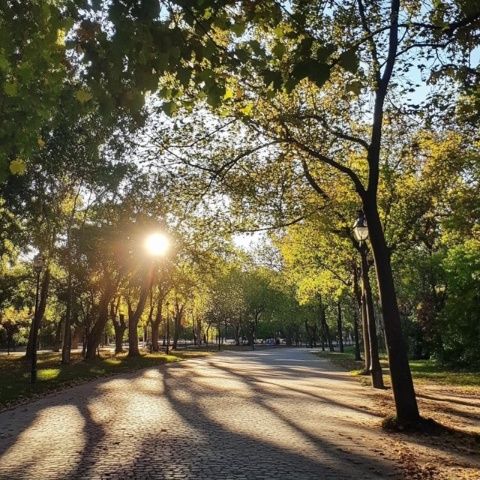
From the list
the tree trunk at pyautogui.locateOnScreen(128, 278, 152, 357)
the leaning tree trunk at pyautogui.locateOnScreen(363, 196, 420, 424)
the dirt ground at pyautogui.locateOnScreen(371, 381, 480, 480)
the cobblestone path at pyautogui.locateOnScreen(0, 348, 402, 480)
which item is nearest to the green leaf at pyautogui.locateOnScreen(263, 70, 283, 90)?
the cobblestone path at pyautogui.locateOnScreen(0, 348, 402, 480)

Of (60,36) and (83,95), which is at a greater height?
(60,36)

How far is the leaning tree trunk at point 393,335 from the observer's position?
10.7 metres

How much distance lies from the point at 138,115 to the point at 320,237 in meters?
18.4

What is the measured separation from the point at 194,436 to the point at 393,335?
4.59 m

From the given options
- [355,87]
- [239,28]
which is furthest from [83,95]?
[355,87]

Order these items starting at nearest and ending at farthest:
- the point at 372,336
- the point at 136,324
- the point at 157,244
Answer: the point at 372,336 → the point at 157,244 → the point at 136,324

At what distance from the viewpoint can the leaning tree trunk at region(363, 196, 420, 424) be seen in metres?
10.7

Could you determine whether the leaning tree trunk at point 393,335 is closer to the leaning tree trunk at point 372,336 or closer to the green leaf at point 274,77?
the green leaf at point 274,77

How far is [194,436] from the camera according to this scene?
9.53m

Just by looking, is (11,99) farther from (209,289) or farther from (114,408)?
(209,289)

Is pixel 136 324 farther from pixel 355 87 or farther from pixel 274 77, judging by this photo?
pixel 274 77

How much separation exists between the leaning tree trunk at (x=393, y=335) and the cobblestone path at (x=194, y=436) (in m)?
0.84

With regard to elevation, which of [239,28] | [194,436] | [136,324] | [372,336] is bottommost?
[194,436]

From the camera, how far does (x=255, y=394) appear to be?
1619cm
